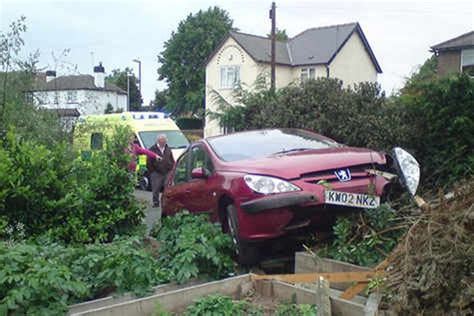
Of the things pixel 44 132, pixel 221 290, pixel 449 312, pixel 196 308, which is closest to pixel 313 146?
pixel 221 290

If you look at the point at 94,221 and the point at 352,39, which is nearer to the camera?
the point at 94,221

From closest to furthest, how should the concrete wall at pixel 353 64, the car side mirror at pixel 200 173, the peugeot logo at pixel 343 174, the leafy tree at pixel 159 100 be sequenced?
1. the peugeot logo at pixel 343 174
2. the car side mirror at pixel 200 173
3. the concrete wall at pixel 353 64
4. the leafy tree at pixel 159 100

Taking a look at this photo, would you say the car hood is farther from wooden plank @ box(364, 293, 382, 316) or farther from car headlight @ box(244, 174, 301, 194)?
wooden plank @ box(364, 293, 382, 316)

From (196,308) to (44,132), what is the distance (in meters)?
6.51

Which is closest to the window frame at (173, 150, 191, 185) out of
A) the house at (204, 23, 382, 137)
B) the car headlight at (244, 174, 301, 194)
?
the car headlight at (244, 174, 301, 194)

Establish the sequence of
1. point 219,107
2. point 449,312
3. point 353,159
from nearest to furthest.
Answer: point 449,312, point 353,159, point 219,107

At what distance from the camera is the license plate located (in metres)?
5.22

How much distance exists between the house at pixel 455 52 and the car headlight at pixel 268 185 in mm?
25021

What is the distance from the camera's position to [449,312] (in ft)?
10.9

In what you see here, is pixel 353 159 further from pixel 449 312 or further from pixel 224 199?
pixel 449 312

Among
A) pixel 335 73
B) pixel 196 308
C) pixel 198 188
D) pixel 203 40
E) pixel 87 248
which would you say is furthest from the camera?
pixel 203 40

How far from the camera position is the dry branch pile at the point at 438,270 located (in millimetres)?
3361

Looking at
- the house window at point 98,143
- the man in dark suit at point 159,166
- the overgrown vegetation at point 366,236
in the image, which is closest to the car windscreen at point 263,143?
the overgrown vegetation at point 366,236

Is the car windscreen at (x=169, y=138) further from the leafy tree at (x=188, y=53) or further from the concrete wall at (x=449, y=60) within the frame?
the leafy tree at (x=188, y=53)
